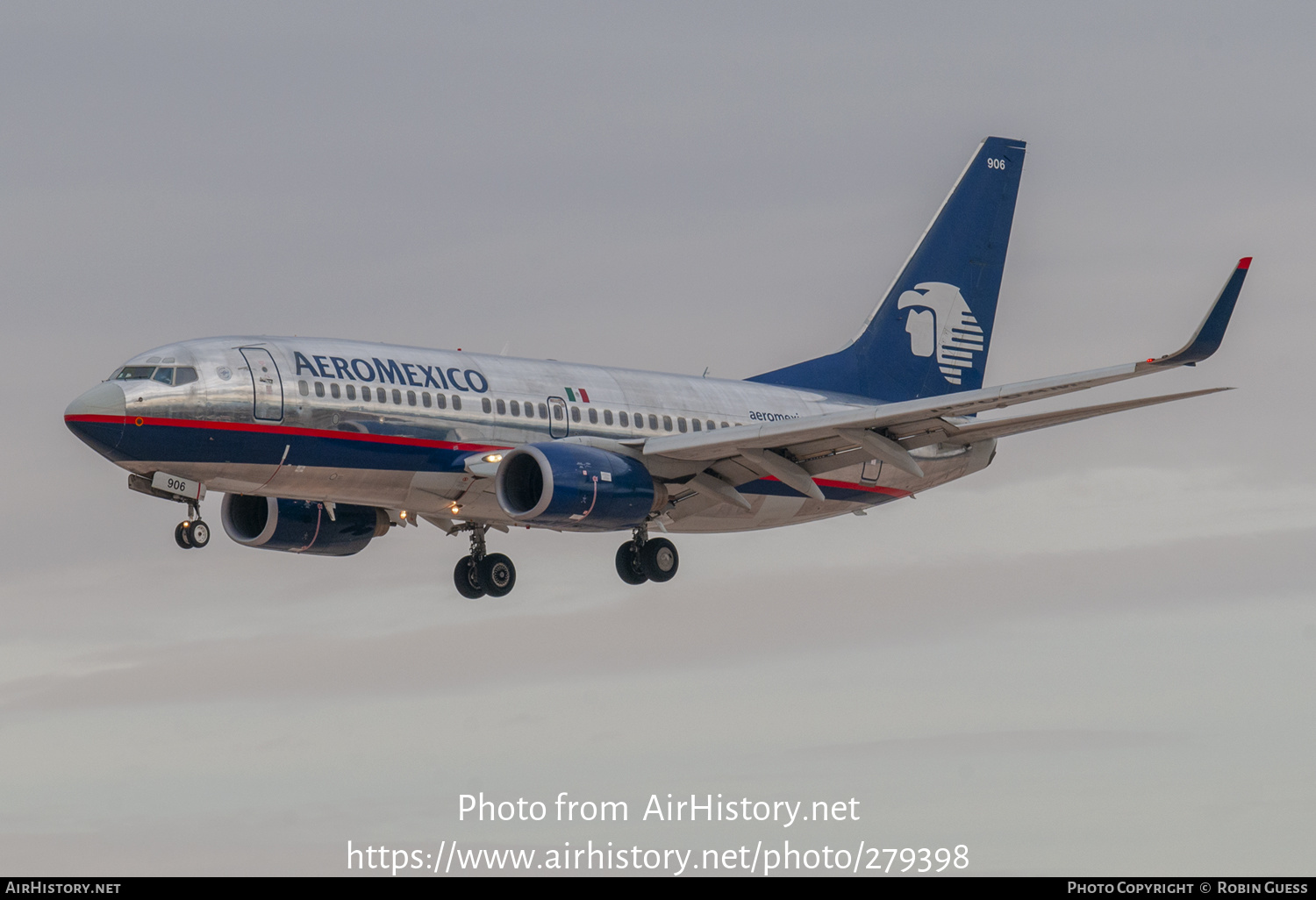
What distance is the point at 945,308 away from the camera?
58.4m

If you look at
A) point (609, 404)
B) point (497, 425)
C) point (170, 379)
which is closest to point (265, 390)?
point (170, 379)

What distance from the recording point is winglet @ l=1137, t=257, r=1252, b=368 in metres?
38.5

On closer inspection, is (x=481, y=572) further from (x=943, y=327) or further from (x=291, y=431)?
(x=943, y=327)

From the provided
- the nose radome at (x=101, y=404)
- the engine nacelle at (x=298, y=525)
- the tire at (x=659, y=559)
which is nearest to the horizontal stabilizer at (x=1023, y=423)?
the tire at (x=659, y=559)

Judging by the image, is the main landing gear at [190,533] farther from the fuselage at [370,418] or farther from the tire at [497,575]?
the tire at [497,575]

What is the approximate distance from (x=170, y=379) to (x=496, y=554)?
36.7 ft

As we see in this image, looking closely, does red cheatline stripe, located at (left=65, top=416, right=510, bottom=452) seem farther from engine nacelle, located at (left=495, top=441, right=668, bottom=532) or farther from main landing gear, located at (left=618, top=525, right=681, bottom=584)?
main landing gear, located at (left=618, top=525, right=681, bottom=584)

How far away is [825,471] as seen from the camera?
4844 centimetres

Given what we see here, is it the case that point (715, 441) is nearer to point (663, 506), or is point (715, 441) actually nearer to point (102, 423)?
point (663, 506)

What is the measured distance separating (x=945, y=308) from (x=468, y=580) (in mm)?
17076

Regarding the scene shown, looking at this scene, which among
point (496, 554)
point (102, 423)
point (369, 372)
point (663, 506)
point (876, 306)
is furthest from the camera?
point (876, 306)

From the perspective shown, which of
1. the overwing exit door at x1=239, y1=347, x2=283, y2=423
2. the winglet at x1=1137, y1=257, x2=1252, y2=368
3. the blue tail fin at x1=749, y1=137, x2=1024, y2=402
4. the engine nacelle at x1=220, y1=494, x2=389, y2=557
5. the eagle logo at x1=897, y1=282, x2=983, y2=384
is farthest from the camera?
the eagle logo at x1=897, y1=282, x2=983, y2=384

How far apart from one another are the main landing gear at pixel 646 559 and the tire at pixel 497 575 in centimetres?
323

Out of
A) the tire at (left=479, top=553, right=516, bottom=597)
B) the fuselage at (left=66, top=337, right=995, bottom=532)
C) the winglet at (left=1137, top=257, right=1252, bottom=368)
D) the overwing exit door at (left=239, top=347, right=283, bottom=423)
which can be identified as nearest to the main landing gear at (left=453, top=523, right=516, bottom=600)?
the tire at (left=479, top=553, right=516, bottom=597)
